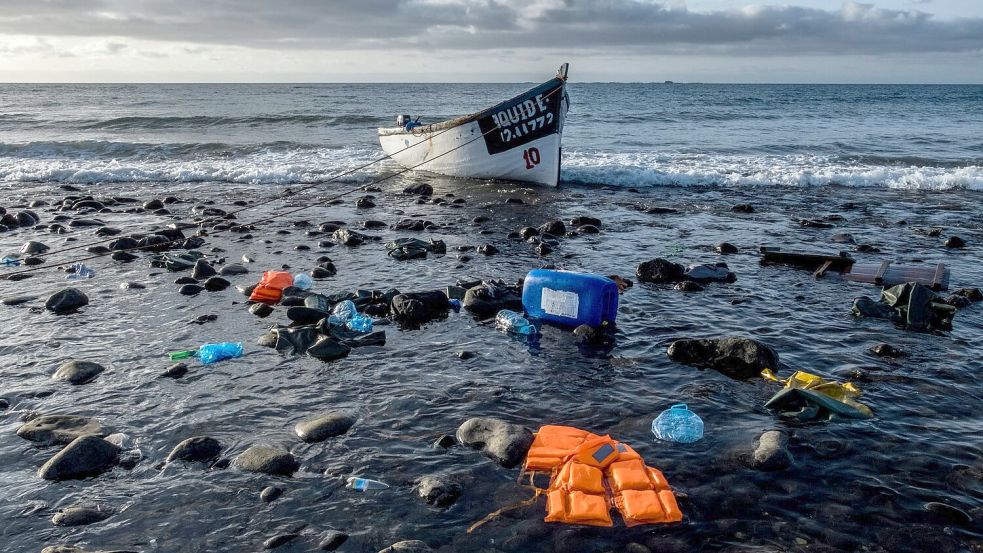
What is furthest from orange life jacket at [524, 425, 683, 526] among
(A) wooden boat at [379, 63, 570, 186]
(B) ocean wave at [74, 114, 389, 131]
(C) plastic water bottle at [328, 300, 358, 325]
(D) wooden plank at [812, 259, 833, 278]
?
(B) ocean wave at [74, 114, 389, 131]

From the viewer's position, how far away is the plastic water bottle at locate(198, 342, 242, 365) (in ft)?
24.3

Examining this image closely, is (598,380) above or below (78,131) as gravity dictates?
below

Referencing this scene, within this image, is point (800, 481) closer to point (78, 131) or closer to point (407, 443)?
point (407, 443)

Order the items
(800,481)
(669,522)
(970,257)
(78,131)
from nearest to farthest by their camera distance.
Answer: (669,522)
(800,481)
(970,257)
(78,131)

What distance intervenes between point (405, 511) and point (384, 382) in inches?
89.6

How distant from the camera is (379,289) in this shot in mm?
9844

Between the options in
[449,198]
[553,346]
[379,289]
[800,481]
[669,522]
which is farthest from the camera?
[449,198]

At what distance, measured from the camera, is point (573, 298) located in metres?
8.21

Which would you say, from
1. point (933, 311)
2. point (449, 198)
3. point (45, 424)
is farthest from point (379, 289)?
point (449, 198)

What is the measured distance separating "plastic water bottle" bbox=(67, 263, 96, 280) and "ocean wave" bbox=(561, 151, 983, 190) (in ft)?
47.3

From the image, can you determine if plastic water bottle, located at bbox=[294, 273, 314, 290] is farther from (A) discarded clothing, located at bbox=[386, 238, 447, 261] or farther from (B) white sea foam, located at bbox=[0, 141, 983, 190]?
(B) white sea foam, located at bbox=[0, 141, 983, 190]

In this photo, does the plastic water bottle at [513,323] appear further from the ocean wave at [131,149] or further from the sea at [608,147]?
the ocean wave at [131,149]

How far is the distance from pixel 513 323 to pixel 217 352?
345cm

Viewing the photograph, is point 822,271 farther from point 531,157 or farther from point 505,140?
point 505,140
